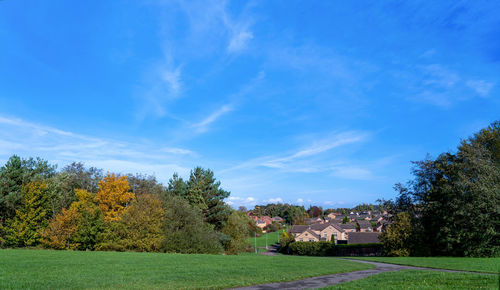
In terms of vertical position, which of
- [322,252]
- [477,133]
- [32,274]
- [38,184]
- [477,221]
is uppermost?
[477,133]

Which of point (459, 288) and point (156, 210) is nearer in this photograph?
point (459, 288)

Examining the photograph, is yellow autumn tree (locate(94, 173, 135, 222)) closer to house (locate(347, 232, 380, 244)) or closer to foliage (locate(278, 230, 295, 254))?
foliage (locate(278, 230, 295, 254))

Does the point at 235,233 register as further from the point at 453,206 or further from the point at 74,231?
the point at 453,206

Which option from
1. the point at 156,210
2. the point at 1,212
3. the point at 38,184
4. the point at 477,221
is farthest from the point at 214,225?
the point at 477,221

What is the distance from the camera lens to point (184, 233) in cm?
4309

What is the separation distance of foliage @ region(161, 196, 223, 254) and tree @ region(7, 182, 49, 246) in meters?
16.2

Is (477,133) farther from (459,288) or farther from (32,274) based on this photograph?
(32,274)

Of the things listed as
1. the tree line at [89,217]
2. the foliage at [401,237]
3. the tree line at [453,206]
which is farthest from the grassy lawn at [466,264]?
the tree line at [89,217]

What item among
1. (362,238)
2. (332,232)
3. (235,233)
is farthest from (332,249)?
(332,232)

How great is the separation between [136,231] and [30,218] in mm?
14082

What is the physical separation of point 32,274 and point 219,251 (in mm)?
Result: 34270

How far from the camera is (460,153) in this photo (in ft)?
119

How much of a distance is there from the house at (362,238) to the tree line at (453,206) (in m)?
39.4

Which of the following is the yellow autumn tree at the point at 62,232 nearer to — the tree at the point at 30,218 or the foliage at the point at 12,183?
the tree at the point at 30,218
